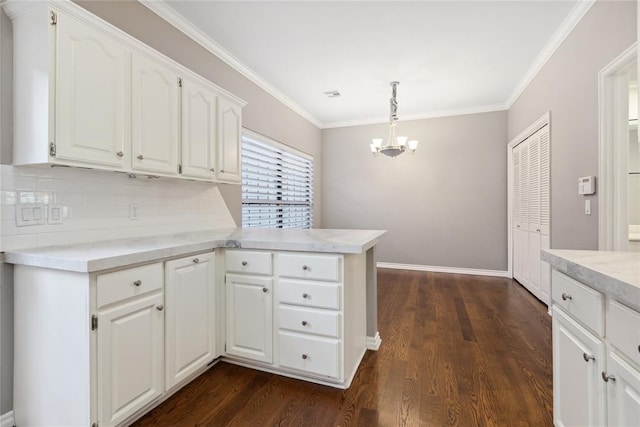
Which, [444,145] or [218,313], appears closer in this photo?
[218,313]

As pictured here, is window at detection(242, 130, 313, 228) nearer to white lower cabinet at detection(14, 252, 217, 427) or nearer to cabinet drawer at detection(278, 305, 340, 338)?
cabinet drawer at detection(278, 305, 340, 338)

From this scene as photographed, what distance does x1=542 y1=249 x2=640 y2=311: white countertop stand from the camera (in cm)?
87

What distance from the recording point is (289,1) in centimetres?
242

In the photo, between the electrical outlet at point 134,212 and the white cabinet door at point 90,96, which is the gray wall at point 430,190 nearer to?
the electrical outlet at point 134,212

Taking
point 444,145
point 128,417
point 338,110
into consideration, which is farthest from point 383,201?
point 128,417

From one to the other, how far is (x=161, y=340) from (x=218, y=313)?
464 millimetres

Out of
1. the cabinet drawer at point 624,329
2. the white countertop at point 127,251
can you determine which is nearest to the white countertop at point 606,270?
the cabinet drawer at point 624,329

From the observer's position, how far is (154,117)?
1954mm

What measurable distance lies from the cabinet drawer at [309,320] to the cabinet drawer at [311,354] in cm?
5

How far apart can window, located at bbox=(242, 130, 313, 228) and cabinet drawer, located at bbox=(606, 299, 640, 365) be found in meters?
3.14

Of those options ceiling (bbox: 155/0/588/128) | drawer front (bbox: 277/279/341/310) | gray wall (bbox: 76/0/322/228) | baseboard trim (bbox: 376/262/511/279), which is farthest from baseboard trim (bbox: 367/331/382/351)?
baseboard trim (bbox: 376/262/511/279)

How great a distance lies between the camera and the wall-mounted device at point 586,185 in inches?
90.8

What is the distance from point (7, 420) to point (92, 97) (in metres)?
1.71

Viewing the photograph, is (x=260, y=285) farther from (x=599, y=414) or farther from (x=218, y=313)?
(x=599, y=414)
